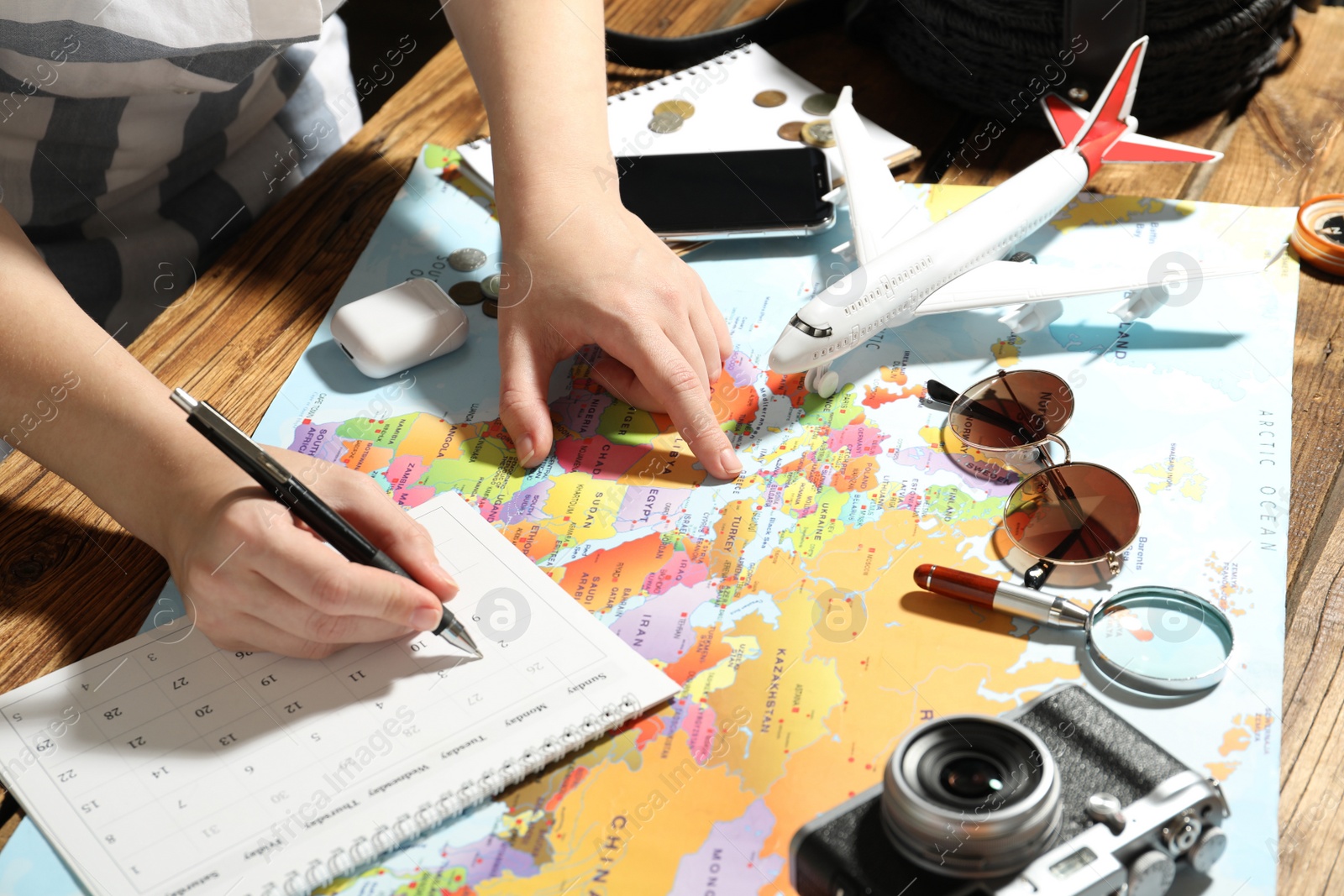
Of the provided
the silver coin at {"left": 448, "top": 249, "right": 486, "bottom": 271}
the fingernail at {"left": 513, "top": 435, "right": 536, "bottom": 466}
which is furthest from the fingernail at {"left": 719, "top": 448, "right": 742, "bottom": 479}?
the silver coin at {"left": 448, "top": 249, "right": 486, "bottom": 271}

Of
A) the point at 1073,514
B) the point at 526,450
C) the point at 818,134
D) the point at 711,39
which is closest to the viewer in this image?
the point at 1073,514

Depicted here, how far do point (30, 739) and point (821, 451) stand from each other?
1.89ft

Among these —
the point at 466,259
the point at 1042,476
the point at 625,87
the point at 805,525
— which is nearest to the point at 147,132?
the point at 466,259

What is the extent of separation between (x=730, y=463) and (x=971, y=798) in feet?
1.08

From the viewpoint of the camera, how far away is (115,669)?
2.21 feet

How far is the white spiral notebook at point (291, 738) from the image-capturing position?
22.6 inches

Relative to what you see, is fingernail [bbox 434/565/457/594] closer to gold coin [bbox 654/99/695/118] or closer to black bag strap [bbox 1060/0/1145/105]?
gold coin [bbox 654/99/695/118]

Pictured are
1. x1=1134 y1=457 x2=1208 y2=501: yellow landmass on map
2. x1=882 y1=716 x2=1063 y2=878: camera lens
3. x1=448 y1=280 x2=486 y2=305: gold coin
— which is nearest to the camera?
x1=882 y1=716 x2=1063 y2=878: camera lens

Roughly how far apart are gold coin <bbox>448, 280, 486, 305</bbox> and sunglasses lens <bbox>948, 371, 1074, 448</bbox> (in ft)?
1.49

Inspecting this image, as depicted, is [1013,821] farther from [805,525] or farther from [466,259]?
[466,259]

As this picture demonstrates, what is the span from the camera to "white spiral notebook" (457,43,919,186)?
3.50 ft

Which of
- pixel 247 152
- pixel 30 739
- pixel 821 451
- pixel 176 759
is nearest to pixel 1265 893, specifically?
pixel 821 451

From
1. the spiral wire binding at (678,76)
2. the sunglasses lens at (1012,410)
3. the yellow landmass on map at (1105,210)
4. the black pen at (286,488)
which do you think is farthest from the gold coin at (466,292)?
the yellow landmass on map at (1105,210)

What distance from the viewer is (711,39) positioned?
120cm
